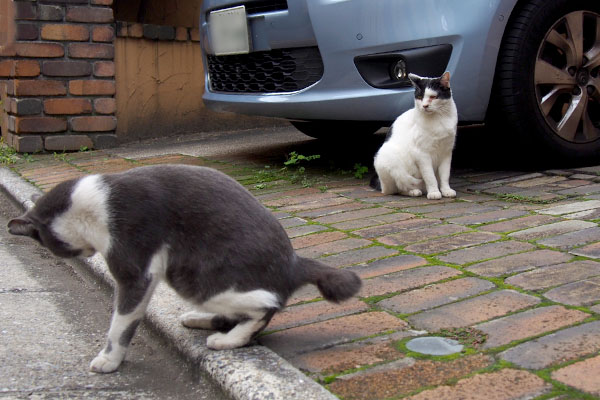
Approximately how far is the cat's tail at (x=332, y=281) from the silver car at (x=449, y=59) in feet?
7.02

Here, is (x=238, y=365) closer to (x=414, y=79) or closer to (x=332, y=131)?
(x=414, y=79)

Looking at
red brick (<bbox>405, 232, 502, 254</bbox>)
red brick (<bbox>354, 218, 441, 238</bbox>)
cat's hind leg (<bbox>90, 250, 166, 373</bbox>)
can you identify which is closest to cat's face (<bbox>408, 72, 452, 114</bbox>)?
red brick (<bbox>354, 218, 441, 238</bbox>)

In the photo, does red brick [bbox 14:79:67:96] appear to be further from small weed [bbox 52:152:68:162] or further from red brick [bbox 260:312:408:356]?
red brick [bbox 260:312:408:356]

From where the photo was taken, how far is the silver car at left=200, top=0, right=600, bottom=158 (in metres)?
4.00

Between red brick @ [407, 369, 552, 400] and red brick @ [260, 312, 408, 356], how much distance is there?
40 centimetres

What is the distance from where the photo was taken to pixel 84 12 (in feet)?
19.5

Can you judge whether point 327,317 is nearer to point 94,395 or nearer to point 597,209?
point 94,395

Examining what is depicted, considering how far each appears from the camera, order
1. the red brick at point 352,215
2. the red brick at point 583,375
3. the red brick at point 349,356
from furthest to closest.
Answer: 1. the red brick at point 352,215
2. the red brick at point 349,356
3. the red brick at point 583,375

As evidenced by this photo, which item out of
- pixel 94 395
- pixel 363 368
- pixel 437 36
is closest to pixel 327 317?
pixel 363 368

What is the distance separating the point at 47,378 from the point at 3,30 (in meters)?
4.56

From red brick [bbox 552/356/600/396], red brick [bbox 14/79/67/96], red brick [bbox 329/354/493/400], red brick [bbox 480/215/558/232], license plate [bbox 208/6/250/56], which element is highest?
license plate [bbox 208/6/250/56]

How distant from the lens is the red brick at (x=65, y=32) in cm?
582

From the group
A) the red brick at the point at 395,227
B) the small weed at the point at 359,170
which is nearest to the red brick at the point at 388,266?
the red brick at the point at 395,227

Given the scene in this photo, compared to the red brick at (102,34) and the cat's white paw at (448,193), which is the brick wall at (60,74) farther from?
the cat's white paw at (448,193)
